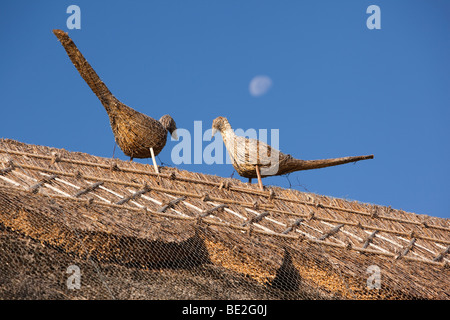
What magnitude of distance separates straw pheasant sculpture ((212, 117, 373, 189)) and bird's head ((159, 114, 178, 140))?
0.70 m

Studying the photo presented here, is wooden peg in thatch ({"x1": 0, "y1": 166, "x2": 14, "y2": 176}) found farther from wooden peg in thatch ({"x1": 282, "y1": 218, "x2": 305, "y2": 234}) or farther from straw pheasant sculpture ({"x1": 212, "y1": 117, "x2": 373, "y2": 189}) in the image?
straw pheasant sculpture ({"x1": 212, "y1": 117, "x2": 373, "y2": 189})

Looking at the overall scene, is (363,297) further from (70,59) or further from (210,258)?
(70,59)

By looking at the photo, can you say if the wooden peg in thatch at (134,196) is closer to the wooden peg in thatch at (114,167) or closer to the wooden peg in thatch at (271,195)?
the wooden peg in thatch at (114,167)

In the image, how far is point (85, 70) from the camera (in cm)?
668

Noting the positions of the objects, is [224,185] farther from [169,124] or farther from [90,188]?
[169,124]

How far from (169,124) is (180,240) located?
3.62 meters

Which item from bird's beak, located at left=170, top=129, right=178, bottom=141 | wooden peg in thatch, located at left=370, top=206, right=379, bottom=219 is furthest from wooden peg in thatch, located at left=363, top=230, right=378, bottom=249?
bird's beak, located at left=170, top=129, right=178, bottom=141

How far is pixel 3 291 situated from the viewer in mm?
4281

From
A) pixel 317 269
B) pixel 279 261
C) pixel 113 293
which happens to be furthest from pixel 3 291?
pixel 317 269

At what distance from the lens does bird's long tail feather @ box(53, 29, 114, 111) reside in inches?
250
